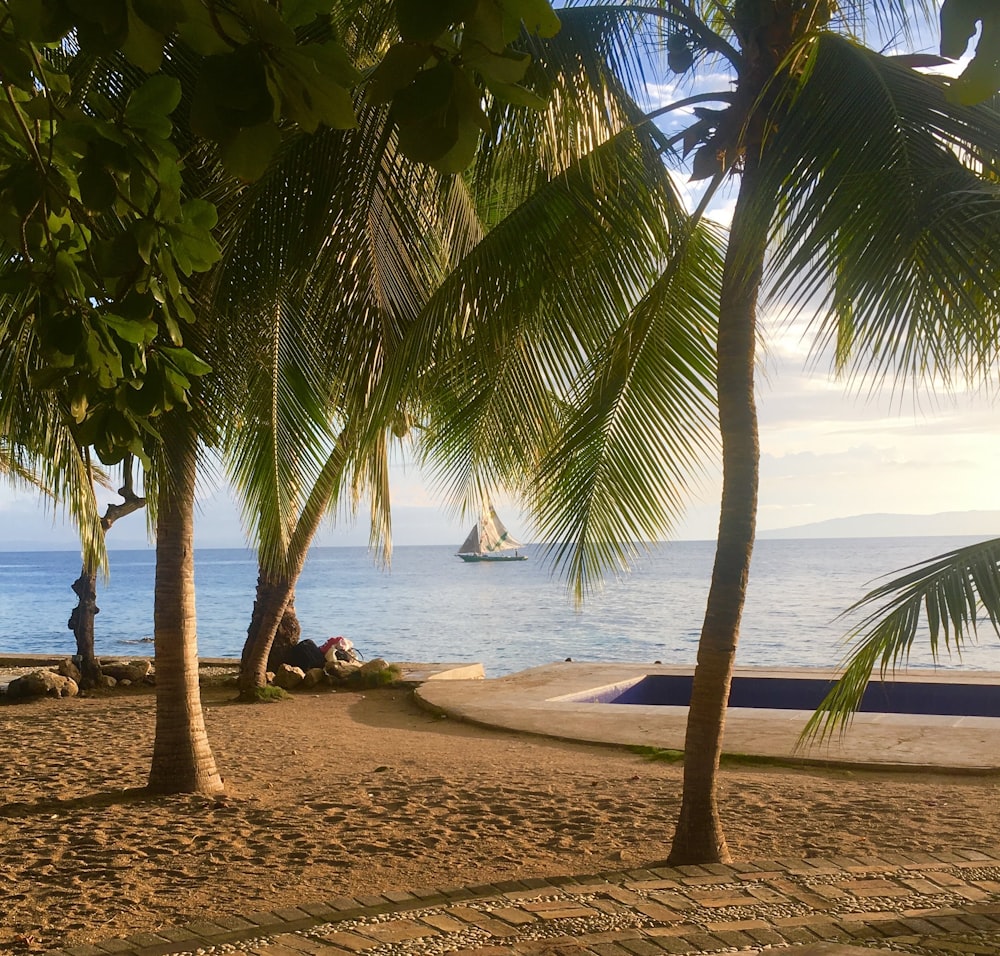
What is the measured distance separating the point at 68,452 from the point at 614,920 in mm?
6260

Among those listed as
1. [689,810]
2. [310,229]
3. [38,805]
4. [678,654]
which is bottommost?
[678,654]

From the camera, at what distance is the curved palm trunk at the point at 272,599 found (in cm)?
1161

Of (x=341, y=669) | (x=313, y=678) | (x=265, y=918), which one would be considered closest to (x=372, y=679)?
(x=341, y=669)

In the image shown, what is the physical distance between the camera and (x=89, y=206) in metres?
2.10

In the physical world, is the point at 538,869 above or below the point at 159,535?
below

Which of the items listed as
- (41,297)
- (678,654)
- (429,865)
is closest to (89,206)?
(41,297)

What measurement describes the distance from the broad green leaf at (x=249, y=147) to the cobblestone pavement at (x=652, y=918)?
308cm

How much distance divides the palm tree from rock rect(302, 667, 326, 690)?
703 cm

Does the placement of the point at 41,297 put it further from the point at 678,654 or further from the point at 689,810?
the point at 678,654

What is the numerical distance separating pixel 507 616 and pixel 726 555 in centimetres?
4485

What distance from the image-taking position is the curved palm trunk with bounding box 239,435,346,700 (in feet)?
38.1

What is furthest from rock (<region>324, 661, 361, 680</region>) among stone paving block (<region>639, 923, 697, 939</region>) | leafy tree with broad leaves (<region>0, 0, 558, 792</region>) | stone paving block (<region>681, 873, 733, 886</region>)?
leafy tree with broad leaves (<region>0, 0, 558, 792</region>)

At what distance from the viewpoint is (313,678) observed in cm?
1316

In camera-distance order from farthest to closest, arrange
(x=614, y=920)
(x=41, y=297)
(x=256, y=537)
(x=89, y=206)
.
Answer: (x=256, y=537) < (x=614, y=920) < (x=41, y=297) < (x=89, y=206)
